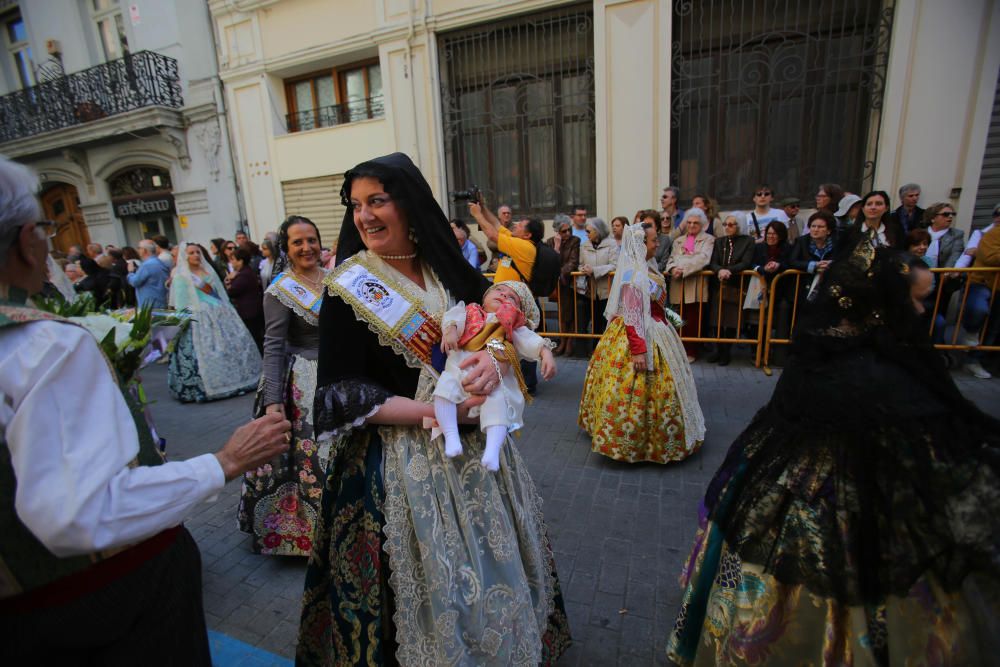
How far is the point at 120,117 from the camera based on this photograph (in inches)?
510

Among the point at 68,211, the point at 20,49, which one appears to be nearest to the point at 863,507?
the point at 68,211

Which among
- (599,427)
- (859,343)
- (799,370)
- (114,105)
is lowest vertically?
(599,427)

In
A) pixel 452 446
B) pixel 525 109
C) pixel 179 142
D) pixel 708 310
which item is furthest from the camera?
pixel 179 142

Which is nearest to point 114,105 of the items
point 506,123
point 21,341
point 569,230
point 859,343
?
point 506,123

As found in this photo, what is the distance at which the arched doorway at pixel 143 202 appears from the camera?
13820mm

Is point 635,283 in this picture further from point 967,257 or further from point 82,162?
point 82,162

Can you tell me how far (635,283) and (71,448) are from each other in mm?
3284

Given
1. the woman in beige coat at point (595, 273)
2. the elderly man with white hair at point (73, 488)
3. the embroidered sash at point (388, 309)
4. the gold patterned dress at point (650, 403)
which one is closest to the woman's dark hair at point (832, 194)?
the woman in beige coat at point (595, 273)

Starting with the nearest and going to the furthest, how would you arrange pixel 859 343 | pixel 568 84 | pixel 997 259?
pixel 859 343 < pixel 997 259 < pixel 568 84

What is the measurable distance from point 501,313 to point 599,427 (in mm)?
2514

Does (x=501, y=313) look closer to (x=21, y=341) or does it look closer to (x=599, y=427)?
(x=21, y=341)

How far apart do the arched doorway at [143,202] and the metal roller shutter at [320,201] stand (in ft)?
13.2

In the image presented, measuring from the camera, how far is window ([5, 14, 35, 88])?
1550 centimetres

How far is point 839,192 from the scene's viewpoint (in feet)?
21.8
